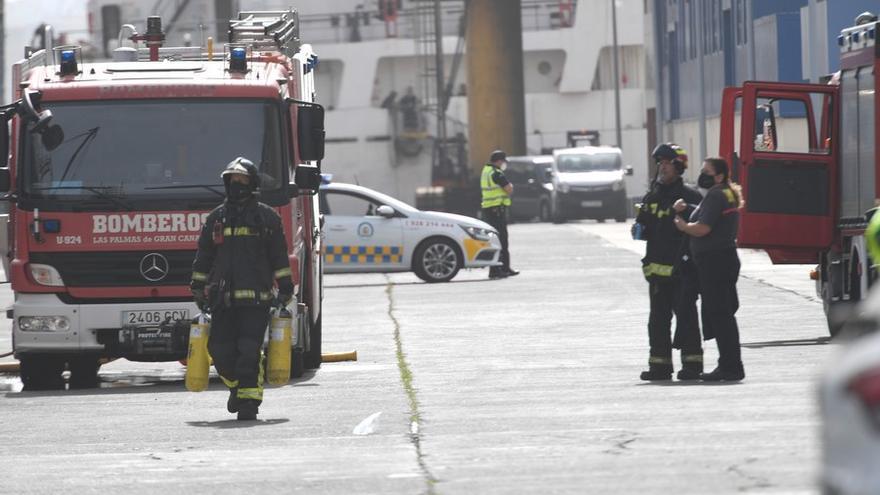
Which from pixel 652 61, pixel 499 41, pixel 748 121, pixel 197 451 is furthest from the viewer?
pixel 499 41

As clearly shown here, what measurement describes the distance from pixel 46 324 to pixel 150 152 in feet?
4.84

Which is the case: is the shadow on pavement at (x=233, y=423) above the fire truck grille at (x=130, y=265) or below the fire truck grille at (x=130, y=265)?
below

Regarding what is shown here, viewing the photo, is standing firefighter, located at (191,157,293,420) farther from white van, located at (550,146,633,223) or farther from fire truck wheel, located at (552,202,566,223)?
fire truck wheel, located at (552,202,566,223)

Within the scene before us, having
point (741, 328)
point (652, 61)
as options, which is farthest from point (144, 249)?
point (652, 61)

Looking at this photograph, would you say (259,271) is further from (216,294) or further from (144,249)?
(144,249)

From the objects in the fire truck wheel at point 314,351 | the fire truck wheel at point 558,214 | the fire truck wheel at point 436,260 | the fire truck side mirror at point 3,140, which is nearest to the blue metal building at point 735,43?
the fire truck wheel at point 558,214

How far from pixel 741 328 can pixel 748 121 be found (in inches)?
87.1

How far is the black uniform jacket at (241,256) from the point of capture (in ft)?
40.5

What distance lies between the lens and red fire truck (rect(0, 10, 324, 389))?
14656mm

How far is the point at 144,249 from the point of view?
1468cm

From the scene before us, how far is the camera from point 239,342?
489 inches

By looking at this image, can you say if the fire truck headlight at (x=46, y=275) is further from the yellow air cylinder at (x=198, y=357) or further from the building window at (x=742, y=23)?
the building window at (x=742, y=23)

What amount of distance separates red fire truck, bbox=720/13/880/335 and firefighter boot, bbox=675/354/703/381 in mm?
3567

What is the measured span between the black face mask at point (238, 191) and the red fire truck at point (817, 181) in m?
6.20
